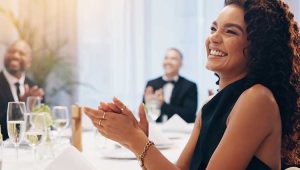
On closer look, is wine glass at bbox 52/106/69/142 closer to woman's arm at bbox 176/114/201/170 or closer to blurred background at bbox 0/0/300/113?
woman's arm at bbox 176/114/201/170

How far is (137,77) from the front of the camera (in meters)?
5.70

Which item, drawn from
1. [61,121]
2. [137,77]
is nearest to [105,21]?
[137,77]

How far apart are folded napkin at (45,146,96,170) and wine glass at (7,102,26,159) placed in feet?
1.37

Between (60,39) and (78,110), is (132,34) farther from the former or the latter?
(78,110)

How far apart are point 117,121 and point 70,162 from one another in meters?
0.25

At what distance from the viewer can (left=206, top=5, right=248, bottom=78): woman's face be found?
163 centimetres

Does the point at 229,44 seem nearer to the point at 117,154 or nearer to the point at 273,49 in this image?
the point at 273,49

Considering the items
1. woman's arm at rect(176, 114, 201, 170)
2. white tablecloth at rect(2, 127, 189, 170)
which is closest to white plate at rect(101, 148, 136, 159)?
white tablecloth at rect(2, 127, 189, 170)

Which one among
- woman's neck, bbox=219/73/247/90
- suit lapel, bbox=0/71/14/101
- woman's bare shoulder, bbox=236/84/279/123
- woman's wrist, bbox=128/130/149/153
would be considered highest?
woman's neck, bbox=219/73/247/90

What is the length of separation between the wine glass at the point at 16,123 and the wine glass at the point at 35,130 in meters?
0.06

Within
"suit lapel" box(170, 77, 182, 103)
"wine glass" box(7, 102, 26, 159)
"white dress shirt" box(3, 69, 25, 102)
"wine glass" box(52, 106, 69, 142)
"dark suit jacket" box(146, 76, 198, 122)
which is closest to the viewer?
"wine glass" box(7, 102, 26, 159)

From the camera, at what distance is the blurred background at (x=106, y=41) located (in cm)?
544

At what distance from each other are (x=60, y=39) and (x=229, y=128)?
13.8 ft

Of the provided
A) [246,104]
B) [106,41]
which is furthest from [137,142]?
[106,41]
